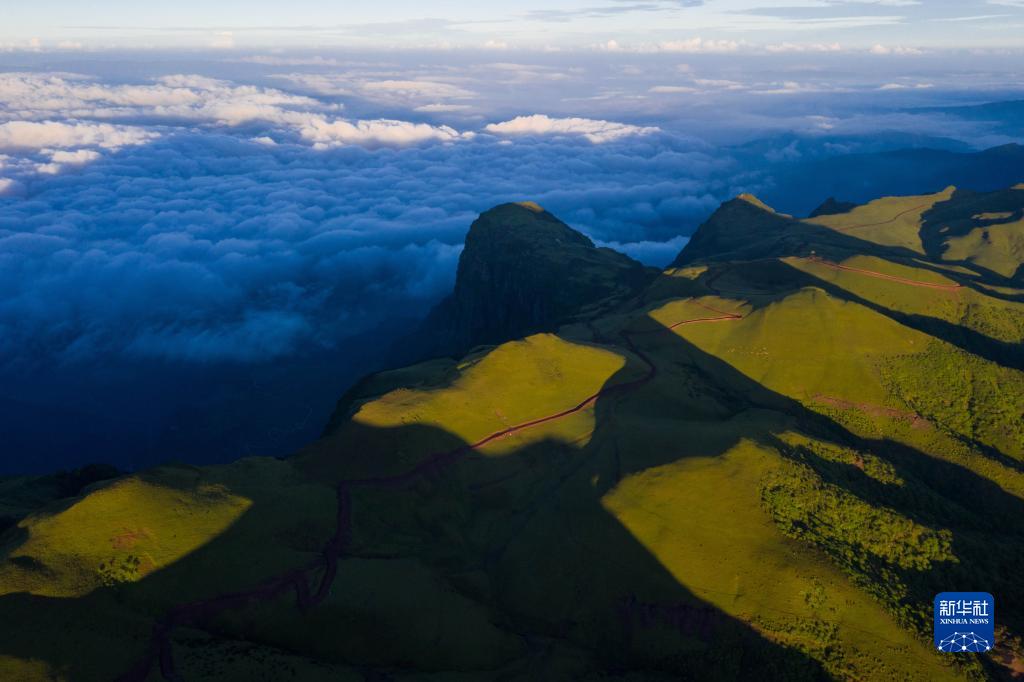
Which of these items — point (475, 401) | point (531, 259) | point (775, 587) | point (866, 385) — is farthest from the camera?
point (531, 259)

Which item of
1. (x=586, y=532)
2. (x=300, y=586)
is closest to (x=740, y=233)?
(x=586, y=532)

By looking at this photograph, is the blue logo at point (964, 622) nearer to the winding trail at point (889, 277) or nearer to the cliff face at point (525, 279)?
the winding trail at point (889, 277)

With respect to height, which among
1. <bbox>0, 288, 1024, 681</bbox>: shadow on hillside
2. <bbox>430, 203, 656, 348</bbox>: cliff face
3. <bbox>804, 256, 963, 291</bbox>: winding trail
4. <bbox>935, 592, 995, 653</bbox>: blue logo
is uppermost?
<bbox>804, 256, 963, 291</bbox>: winding trail

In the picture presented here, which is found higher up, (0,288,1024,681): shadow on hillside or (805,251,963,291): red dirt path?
(805,251,963,291): red dirt path

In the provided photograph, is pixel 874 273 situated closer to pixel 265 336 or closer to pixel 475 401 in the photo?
pixel 475 401

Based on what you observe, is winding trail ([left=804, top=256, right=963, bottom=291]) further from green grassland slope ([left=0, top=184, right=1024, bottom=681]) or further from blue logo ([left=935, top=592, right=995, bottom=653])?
blue logo ([left=935, top=592, right=995, bottom=653])

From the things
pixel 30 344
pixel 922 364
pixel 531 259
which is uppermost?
pixel 922 364

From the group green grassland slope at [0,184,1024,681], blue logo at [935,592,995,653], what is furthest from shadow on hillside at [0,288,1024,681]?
blue logo at [935,592,995,653]

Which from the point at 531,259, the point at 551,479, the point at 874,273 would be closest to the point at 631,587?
the point at 551,479

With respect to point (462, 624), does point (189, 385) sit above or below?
below
